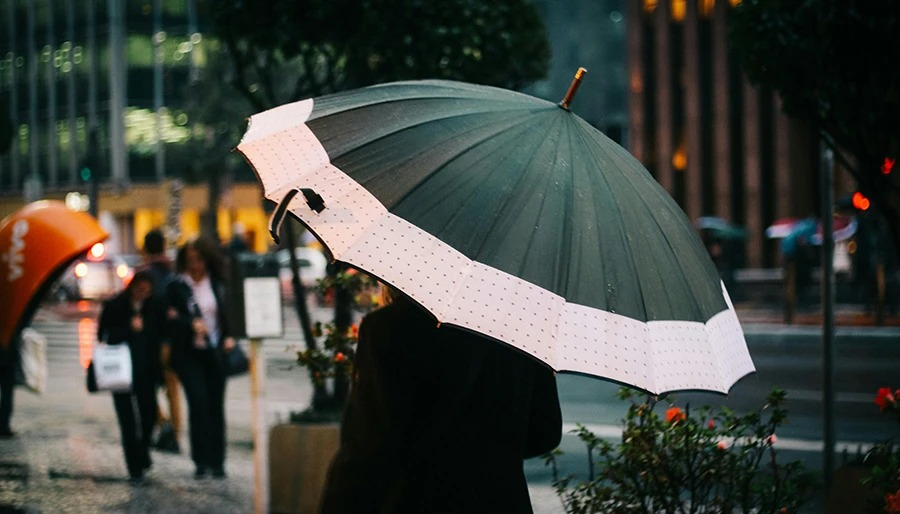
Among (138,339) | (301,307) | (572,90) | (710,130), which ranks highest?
(710,130)

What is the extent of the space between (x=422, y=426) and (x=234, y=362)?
7114mm

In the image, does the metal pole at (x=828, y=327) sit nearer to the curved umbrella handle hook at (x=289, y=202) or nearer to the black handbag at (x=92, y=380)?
the curved umbrella handle hook at (x=289, y=202)

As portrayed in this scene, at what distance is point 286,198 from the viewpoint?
327cm

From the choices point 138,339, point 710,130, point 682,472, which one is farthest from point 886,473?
point 710,130

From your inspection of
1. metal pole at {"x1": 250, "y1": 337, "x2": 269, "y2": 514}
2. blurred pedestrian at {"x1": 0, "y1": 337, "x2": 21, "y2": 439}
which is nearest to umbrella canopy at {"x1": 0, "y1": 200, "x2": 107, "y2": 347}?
blurred pedestrian at {"x1": 0, "y1": 337, "x2": 21, "y2": 439}

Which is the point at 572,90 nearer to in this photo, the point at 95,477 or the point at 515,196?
the point at 515,196

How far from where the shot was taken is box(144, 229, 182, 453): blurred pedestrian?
10.5m

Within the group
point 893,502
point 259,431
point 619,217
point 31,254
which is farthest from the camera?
point 31,254

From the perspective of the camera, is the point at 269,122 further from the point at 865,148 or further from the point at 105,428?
the point at 105,428

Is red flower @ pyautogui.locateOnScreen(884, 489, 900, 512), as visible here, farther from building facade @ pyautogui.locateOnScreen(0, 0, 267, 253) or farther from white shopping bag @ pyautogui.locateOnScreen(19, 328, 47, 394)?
building facade @ pyautogui.locateOnScreen(0, 0, 267, 253)

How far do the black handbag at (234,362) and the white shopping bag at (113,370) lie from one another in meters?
0.74

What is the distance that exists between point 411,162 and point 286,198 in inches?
13.5

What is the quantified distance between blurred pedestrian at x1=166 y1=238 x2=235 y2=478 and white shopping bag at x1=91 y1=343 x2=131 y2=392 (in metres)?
0.37

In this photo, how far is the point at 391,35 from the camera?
28.1 ft
